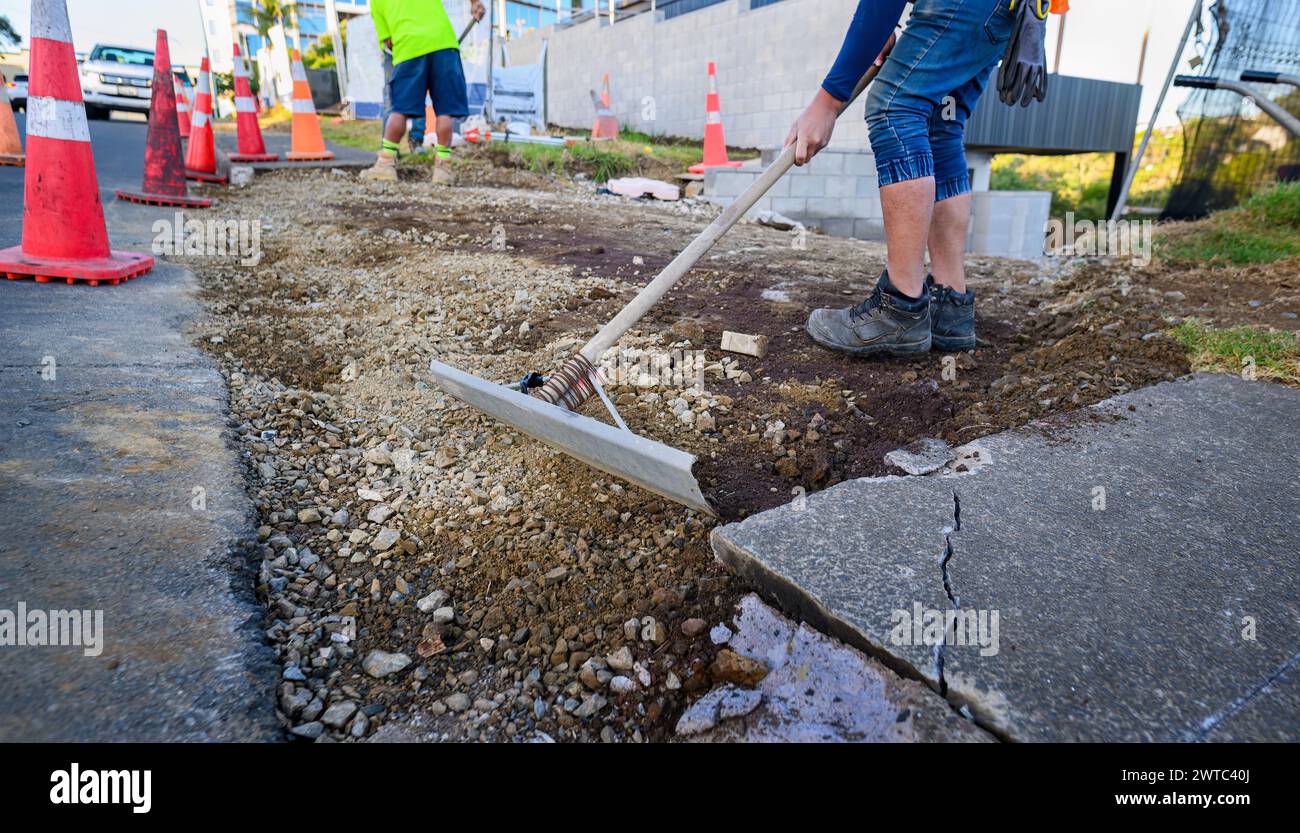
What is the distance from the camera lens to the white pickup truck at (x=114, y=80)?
48.0 ft

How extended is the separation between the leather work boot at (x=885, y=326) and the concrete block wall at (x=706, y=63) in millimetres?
6191

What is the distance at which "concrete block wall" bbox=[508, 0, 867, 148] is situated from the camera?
8.86 m

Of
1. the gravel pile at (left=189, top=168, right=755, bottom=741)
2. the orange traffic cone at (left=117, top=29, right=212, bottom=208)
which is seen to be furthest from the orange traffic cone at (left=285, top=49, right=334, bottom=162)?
the gravel pile at (left=189, top=168, right=755, bottom=741)

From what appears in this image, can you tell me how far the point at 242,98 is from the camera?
712 cm

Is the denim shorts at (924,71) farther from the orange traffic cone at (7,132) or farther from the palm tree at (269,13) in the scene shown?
the palm tree at (269,13)

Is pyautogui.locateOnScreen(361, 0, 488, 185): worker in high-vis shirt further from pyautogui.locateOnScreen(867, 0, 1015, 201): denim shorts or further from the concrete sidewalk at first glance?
pyautogui.locateOnScreen(867, 0, 1015, 201): denim shorts

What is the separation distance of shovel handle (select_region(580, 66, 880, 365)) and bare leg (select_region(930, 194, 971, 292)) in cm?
54

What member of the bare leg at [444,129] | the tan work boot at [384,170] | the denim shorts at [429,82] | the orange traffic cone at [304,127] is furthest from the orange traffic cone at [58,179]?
the orange traffic cone at [304,127]

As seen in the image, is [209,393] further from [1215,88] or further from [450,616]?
[1215,88]
